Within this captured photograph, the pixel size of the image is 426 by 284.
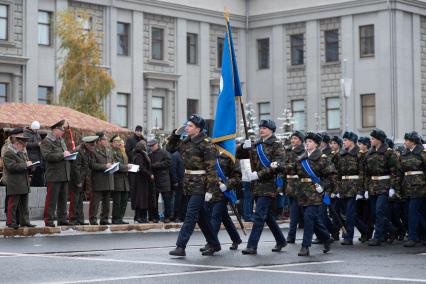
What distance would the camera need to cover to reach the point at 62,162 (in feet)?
72.7

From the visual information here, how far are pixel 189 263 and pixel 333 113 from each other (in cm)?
4644

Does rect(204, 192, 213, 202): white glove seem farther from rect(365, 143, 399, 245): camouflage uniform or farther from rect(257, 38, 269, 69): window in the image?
rect(257, 38, 269, 69): window

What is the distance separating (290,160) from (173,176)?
7.32m

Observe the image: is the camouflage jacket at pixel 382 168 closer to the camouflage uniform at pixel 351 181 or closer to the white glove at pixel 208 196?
the camouflage uniform at pixel 351 181

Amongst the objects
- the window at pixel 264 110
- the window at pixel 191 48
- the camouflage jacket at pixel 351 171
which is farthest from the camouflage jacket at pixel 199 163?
the window at pixel 264 110

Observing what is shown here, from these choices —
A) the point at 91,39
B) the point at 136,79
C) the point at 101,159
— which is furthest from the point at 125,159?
the point at 136,79

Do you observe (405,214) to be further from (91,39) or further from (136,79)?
(136,79)

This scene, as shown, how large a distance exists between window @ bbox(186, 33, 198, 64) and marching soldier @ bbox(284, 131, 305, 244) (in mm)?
40977

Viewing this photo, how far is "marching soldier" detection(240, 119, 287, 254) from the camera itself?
16.9 metres

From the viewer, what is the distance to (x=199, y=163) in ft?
54.4

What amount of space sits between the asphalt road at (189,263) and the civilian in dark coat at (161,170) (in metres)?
5.13

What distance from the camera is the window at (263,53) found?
63.6 metres

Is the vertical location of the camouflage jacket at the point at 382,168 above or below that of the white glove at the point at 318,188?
above

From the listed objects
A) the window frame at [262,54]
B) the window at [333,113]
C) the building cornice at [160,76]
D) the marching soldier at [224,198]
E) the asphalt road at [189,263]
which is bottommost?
the asphalt road at [189,263]
